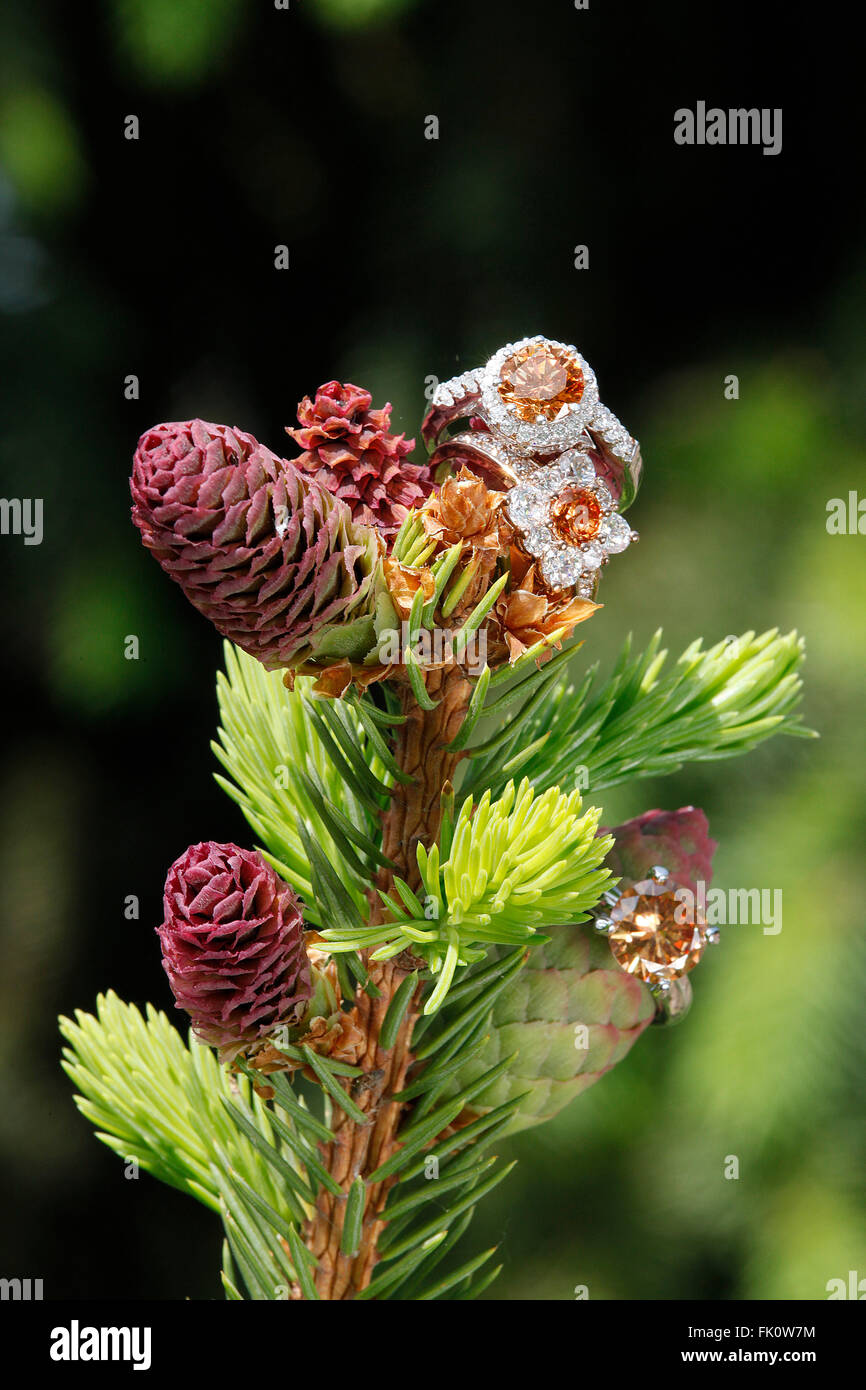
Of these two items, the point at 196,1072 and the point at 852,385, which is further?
the point at 852,385

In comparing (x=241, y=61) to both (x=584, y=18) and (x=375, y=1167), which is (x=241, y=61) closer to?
(x=584, y=18)

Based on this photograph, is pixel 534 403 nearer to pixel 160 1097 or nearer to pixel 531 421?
pixel 531 421

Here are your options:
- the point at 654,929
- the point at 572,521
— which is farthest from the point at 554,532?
the point at 654,929

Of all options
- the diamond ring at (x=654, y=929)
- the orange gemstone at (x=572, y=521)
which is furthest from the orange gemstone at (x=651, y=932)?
the orange gemstone at (x=572, y=521)

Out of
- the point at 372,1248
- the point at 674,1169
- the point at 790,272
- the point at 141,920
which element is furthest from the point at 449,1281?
the point at 790,272

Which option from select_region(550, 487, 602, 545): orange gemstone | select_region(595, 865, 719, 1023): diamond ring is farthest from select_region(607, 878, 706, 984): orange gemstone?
select_region(550, 487, 602, 545): orange gemstone

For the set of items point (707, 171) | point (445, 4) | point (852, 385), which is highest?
point (445, 4)

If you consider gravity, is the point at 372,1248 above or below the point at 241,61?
below

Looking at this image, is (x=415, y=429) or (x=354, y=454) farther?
(x=415, y=429)
